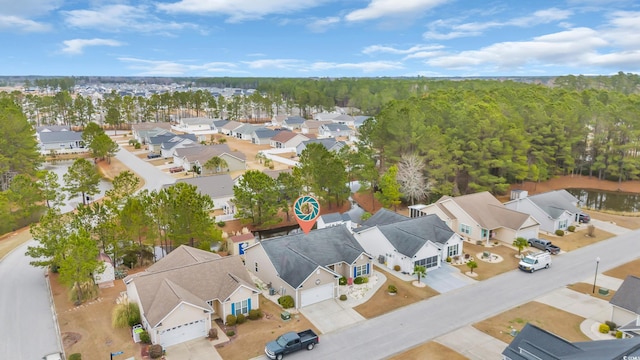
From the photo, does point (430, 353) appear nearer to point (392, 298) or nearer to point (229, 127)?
point (392, 298)

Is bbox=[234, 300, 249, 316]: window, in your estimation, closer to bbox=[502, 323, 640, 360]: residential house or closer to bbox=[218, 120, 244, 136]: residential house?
bbox=[502, 323, 640, 360]: residential house

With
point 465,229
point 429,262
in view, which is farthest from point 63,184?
point 465,229

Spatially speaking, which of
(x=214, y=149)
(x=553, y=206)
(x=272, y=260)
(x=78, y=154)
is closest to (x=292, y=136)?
(x=214, y=149)

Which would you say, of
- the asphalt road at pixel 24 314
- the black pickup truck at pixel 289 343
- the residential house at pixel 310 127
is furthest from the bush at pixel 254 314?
the residential house at pixel 310 127

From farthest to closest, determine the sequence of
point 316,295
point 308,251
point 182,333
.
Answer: point 308,251 → point 316,295 → point 182,333

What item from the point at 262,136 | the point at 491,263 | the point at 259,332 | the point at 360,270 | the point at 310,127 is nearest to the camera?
the point at 259,332

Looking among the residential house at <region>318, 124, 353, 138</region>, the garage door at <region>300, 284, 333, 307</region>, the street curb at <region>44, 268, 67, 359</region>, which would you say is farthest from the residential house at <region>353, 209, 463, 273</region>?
the residential house at <region>318, 124, 353, 138</region>
